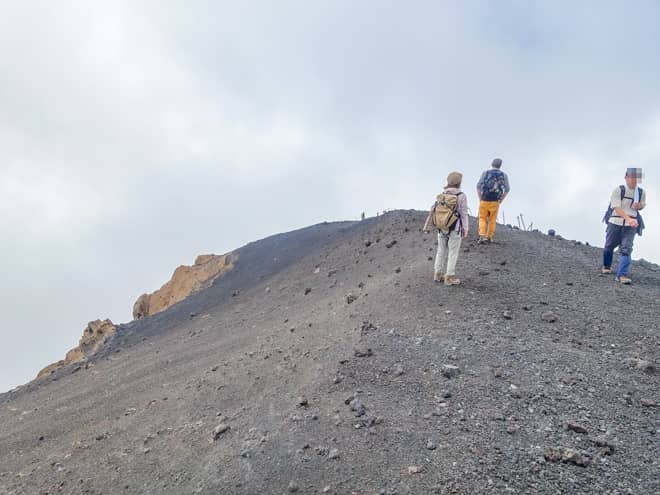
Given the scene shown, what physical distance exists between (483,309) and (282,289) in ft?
18.5

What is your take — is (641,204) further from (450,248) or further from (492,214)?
(450,248)

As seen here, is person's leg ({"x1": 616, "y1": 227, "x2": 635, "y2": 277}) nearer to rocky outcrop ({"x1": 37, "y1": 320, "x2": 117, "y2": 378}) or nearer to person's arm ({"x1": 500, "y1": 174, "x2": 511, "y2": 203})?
person's arm ({"x1": 500, "y1": 174, "x2": 511, "y2": 203})

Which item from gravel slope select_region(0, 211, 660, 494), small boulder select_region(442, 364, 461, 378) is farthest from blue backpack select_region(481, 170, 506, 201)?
small boulder select_region(442, 364, 461, 378)

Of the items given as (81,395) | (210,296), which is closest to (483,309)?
(81,395)

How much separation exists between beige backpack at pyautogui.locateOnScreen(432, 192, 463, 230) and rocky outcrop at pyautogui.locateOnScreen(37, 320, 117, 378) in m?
9.92

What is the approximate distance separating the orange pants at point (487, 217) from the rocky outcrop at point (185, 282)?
8.45 metres

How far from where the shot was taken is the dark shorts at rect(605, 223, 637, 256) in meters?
7.90

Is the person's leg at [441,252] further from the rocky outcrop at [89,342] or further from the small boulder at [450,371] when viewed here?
the rocky outcrop at [89,342]

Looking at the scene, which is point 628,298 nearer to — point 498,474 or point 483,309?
point 483,309

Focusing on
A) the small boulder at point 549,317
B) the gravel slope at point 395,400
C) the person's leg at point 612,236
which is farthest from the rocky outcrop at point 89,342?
the person's leg at point 612,236

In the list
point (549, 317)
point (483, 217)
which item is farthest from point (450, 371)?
point (483, 217)

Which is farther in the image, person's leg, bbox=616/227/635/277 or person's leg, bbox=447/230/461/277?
person's leg, bbox=616/227/635/277

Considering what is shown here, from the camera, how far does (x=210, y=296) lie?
13.7 m

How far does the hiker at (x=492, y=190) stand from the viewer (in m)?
9.26
